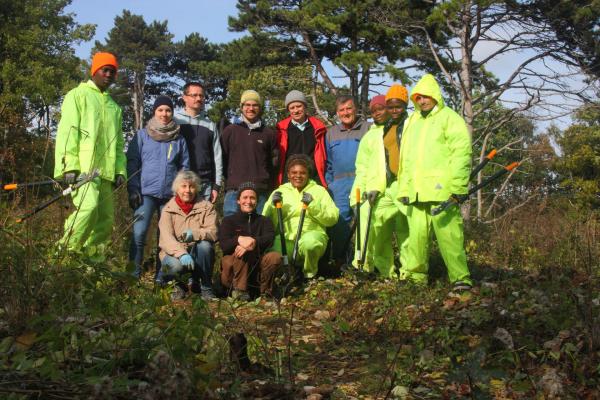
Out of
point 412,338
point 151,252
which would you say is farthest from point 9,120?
point 151,252

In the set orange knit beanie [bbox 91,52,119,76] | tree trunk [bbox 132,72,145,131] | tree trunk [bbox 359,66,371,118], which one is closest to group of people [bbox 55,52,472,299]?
orange knit beanie [bbox 91,52,119,76]

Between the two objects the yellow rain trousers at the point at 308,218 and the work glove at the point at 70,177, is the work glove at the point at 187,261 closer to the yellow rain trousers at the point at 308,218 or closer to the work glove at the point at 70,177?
the yellow rain trousers at the point at 308,218

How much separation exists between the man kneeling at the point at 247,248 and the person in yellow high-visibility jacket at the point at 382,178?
1132 mm

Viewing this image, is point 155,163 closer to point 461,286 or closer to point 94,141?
point 94,141

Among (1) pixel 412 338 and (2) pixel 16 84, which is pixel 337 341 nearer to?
(1) pixel 412 338

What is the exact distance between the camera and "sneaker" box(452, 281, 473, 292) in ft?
20.8

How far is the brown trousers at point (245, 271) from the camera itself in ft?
21.9

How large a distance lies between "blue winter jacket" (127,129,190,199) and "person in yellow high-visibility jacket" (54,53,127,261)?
272 mm

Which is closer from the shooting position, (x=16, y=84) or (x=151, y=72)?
(x=16, y=84)

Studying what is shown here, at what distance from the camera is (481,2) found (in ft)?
63.1

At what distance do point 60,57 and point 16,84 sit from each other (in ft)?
21.7

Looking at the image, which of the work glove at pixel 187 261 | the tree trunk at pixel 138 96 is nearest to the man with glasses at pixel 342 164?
the work glove at pixel 187 261

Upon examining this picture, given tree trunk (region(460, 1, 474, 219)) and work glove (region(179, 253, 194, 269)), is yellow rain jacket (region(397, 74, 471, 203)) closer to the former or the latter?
work glove (region(179, 253, 194, 269))

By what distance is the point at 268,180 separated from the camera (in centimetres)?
771
